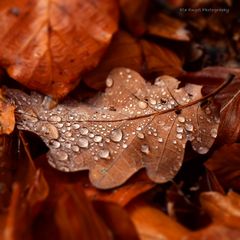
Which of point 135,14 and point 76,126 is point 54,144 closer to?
point 76,126

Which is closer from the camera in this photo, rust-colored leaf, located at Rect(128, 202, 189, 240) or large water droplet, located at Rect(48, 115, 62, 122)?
rust-colored leaf, located at Rect(128, 202, 189, 240)

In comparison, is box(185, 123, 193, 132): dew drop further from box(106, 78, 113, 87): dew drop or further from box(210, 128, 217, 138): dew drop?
box(106, 78, 113, 87): dew drop

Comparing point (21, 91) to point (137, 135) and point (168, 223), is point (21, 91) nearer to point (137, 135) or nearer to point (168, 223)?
point (137, 135)

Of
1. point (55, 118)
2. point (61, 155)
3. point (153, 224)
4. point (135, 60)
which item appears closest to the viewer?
point (153, 224)

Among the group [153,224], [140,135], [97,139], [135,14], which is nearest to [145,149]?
[140,135]

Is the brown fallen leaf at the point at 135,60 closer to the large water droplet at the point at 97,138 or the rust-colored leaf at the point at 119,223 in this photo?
the large water droplet at the point at 97,138

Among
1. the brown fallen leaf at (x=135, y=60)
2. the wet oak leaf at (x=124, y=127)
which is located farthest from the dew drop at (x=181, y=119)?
the brown fallen leaf at (x=135, y=60)

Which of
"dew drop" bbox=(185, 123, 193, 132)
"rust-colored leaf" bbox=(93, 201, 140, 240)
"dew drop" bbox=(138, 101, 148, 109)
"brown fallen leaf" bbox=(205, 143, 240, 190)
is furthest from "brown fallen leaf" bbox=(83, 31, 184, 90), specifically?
"rust-colored leaf" bbox=(93, 201, 140, 240)
